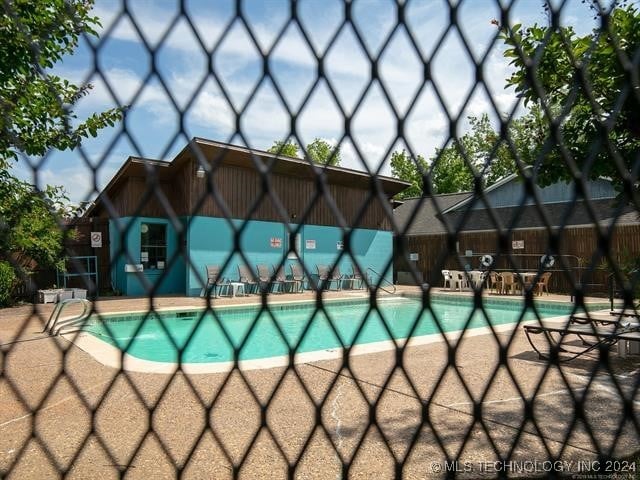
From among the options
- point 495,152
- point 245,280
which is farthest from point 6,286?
point 495,152

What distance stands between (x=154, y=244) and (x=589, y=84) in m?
13.8

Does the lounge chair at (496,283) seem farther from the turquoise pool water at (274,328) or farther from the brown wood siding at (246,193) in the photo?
the brown wood siding at (246,193)

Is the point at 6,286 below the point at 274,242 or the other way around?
below

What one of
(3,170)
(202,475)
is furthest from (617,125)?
(3,170)

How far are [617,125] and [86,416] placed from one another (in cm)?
360

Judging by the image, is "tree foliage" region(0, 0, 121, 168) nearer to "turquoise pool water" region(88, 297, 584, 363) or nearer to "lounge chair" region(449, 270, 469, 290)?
"turquoise pool water" region(88, 297, 584, 363)

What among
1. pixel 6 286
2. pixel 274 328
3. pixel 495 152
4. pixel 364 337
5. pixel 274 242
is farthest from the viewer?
pixel 274 242

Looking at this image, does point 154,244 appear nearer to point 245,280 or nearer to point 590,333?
point 245,280

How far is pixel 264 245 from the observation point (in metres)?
14.6

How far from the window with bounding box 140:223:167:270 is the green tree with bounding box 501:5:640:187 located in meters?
12.5

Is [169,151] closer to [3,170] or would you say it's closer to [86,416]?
[3,170]

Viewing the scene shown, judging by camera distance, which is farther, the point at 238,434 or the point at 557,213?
the point at 557,213

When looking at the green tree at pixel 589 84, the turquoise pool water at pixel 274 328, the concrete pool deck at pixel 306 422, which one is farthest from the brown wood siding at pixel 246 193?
the green tree at pixel 589 84

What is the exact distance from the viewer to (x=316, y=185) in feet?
3.36
